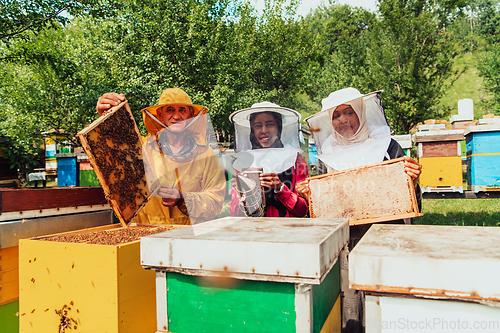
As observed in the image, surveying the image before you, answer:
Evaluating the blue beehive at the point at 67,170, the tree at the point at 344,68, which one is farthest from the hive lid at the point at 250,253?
the tree at the point at 344,68

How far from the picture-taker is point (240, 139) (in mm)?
2695

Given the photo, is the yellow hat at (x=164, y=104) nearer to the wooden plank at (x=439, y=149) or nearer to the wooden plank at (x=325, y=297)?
the wooden plank at (x=325, y=297)

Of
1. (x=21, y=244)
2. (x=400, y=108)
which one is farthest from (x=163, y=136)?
(x=400, y=108)

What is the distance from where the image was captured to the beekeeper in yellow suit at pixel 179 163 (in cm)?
216

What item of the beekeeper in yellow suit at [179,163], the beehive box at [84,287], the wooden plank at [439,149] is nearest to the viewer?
the beehive box at [84,287]

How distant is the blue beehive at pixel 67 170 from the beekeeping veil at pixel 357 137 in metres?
10.3

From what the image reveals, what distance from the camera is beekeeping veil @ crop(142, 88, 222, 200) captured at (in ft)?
7.72

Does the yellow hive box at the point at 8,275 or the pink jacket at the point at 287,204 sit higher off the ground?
the pink jacket at the point at 287,204

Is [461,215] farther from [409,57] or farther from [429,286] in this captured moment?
[409,57]

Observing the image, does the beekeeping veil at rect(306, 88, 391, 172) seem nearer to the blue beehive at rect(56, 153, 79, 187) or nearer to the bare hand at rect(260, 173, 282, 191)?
the bare hand at rect(260, 173, 282, 191)

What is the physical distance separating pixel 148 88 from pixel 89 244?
9018 millimetres

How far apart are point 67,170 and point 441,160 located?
11.2 m

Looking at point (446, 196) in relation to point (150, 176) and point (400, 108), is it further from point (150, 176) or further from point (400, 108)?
point (400, 108)

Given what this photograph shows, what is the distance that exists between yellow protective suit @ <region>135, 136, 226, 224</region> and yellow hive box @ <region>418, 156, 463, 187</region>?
17.7 ft
